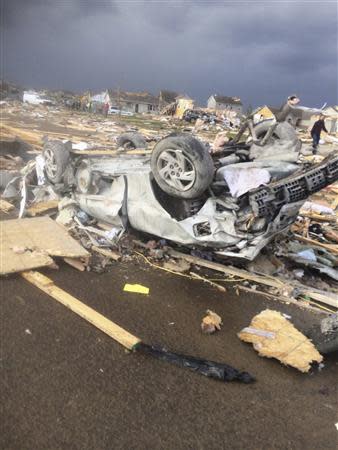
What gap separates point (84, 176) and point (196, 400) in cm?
435

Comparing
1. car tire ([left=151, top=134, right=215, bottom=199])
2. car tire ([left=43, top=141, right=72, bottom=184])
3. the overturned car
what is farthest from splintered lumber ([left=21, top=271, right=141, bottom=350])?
car tire ([left=43, top=141, right=72, bottom=184])

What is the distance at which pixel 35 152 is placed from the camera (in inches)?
484

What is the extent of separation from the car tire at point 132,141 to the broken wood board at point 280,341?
4.82 metres

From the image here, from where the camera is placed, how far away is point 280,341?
431 centimetres

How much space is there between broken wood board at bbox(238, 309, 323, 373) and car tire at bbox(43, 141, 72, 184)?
13.6 ft

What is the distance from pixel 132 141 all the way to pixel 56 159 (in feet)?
6.25

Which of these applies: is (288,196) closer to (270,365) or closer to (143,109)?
(270,365)

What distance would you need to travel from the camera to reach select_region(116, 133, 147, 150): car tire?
8484 mm

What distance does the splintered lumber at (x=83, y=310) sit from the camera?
3996mm

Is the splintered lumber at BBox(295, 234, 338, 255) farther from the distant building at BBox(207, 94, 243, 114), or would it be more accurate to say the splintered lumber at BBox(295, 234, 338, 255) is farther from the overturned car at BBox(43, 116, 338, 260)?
the distant building at BBox(207, 94, 243, 114)

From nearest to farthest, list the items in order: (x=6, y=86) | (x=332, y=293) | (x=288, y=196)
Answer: (x=288, y=196) → (x=332, y=293) → (x=6, y=86)

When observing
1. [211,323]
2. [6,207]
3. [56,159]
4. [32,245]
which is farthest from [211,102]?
[211,323]

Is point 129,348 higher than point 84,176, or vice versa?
point 84,176

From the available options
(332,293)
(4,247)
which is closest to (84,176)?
(4,247)
